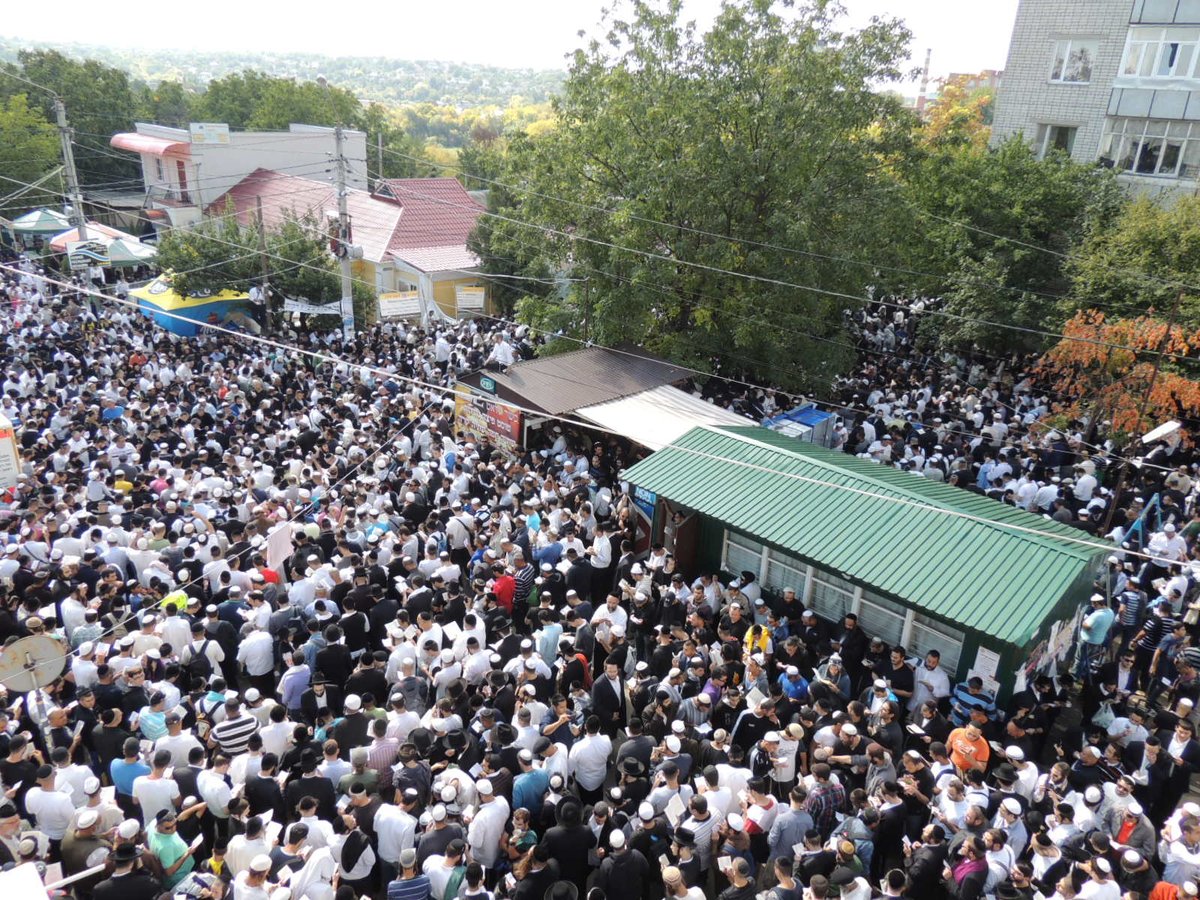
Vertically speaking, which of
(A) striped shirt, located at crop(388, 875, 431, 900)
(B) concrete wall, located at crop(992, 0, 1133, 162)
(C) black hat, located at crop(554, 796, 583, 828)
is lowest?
(A) striped shirt, located at crop(388, 875, 431, 900)

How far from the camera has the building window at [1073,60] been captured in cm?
2306

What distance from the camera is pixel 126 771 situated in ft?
20.0

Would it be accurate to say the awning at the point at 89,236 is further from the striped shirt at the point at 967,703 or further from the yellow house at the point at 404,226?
the striped shirt at the point at 967,703

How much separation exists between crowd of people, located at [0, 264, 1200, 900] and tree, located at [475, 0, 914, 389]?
14.3 ft

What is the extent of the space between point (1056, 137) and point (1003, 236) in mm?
6801

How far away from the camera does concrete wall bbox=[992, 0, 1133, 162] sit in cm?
2250

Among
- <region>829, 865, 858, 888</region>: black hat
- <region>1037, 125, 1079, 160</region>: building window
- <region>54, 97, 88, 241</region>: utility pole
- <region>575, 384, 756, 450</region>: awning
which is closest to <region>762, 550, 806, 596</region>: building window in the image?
<region>575, 384, 756, 450</region>: awning

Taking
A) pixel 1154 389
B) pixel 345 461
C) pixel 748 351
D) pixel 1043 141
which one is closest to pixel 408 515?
pixel 345 461

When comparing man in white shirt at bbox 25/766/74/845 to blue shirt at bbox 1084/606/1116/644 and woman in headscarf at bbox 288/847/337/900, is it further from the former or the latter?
blue shirt at bbox 1084/606/1116/644

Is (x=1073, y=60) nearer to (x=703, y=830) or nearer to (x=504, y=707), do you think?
(x=504, y=707)

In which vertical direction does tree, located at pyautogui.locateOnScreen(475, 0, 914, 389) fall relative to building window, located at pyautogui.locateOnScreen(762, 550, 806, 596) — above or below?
above

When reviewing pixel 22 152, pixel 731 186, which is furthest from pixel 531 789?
pixel 22 152

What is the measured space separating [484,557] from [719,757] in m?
4.26

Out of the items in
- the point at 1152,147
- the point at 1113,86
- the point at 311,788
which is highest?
the point at 1113,86
